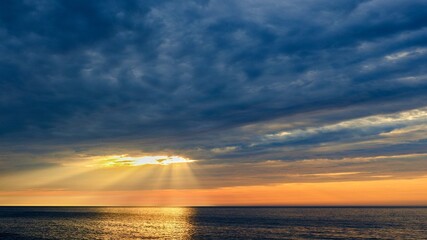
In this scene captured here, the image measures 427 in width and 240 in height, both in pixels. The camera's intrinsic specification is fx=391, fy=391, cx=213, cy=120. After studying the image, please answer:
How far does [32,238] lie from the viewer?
97.0 metres

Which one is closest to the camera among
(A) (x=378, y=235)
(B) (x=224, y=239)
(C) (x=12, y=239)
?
(C) (x=12, y=239)

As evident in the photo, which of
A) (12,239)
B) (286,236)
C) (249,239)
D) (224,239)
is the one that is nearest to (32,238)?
(12,239)

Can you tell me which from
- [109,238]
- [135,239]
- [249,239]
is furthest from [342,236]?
[109,238]

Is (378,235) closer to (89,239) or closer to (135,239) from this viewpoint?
(135,239)

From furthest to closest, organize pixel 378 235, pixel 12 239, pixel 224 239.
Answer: pixel 378 235
pixel 224 239
pixel 12 239

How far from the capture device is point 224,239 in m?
96.7

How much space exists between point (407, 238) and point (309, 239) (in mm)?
25390

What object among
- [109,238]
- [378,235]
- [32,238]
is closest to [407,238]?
[378,235]

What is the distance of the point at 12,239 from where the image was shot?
90750 millimetres

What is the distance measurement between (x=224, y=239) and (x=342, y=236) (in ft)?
104

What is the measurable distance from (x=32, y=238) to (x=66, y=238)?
794 centimetres

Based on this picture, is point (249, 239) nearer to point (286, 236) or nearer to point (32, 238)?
point (286, 236)

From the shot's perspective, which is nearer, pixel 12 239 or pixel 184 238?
pixel 12 239

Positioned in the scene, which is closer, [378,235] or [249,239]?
[249,239]
